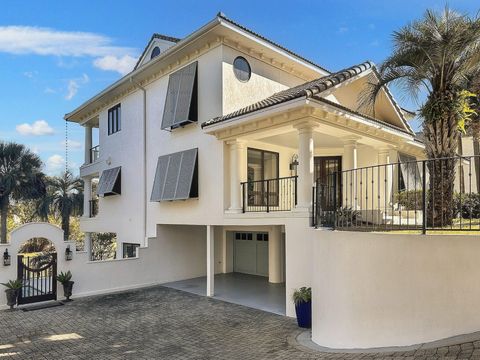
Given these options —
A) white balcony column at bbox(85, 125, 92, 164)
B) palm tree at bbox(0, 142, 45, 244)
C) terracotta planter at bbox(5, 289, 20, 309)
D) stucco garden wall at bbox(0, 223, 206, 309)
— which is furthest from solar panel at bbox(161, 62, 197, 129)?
palm tree at bbox(0, 142, 45, 244)

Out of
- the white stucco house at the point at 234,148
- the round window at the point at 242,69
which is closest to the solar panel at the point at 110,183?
the white stucco house at the point at 234,148

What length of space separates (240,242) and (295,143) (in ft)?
20.5

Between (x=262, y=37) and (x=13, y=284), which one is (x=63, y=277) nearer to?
(x=13, y=284)

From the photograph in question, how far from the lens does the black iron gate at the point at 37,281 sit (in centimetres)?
1255

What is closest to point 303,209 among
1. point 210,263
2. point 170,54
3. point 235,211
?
point 235,211

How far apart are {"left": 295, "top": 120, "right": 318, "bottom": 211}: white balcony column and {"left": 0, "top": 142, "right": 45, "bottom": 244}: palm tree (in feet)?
68.8

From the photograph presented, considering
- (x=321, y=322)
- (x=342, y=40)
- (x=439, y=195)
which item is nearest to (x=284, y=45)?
(x=342, y=40)

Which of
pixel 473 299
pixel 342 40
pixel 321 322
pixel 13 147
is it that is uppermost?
pixel 342 40

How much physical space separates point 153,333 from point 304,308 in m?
4.00

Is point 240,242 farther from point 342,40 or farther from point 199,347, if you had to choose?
point 342,40

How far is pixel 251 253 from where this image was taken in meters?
17.9

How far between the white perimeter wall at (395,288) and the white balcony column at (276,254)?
7582 millimetres

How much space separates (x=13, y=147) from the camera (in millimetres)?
24312

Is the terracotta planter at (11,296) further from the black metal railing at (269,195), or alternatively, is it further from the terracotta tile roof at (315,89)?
the terracotta tile roof at (315,89)
